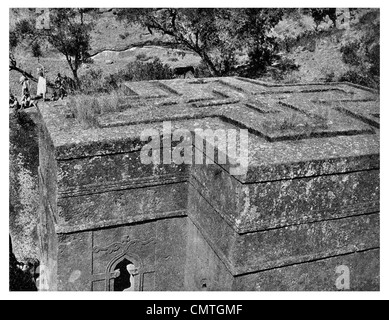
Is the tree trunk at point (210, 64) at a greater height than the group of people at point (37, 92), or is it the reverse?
the tree trunk at point (210, 64)

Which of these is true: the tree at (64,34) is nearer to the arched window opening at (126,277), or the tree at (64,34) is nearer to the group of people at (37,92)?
the group of people at (37,92)

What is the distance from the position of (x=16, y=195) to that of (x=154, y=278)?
3.75m

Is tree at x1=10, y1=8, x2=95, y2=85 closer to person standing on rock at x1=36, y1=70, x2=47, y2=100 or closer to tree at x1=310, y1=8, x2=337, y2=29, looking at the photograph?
person standing on rock at x1=36, y1=70, x2=47, y2=100

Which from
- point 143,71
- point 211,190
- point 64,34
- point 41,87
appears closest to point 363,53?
point 143,71

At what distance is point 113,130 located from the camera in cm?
591

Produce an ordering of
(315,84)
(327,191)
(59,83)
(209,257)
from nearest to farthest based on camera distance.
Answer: (327,191), (209,257), (315,84), (59,83)

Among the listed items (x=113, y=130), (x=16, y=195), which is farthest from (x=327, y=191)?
(x=16, y=195)

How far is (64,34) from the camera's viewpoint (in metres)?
9.77

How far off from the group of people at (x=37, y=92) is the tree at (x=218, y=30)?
177 centimetres

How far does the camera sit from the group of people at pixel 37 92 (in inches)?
372

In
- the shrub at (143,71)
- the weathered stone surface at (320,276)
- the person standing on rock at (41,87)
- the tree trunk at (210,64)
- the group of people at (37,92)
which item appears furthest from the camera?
the tree trunk at (210,64)

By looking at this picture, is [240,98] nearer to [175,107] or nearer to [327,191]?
[175,107]

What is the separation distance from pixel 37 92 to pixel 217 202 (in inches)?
211

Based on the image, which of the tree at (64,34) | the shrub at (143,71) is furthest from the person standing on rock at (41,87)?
the shrub at (143,71)
